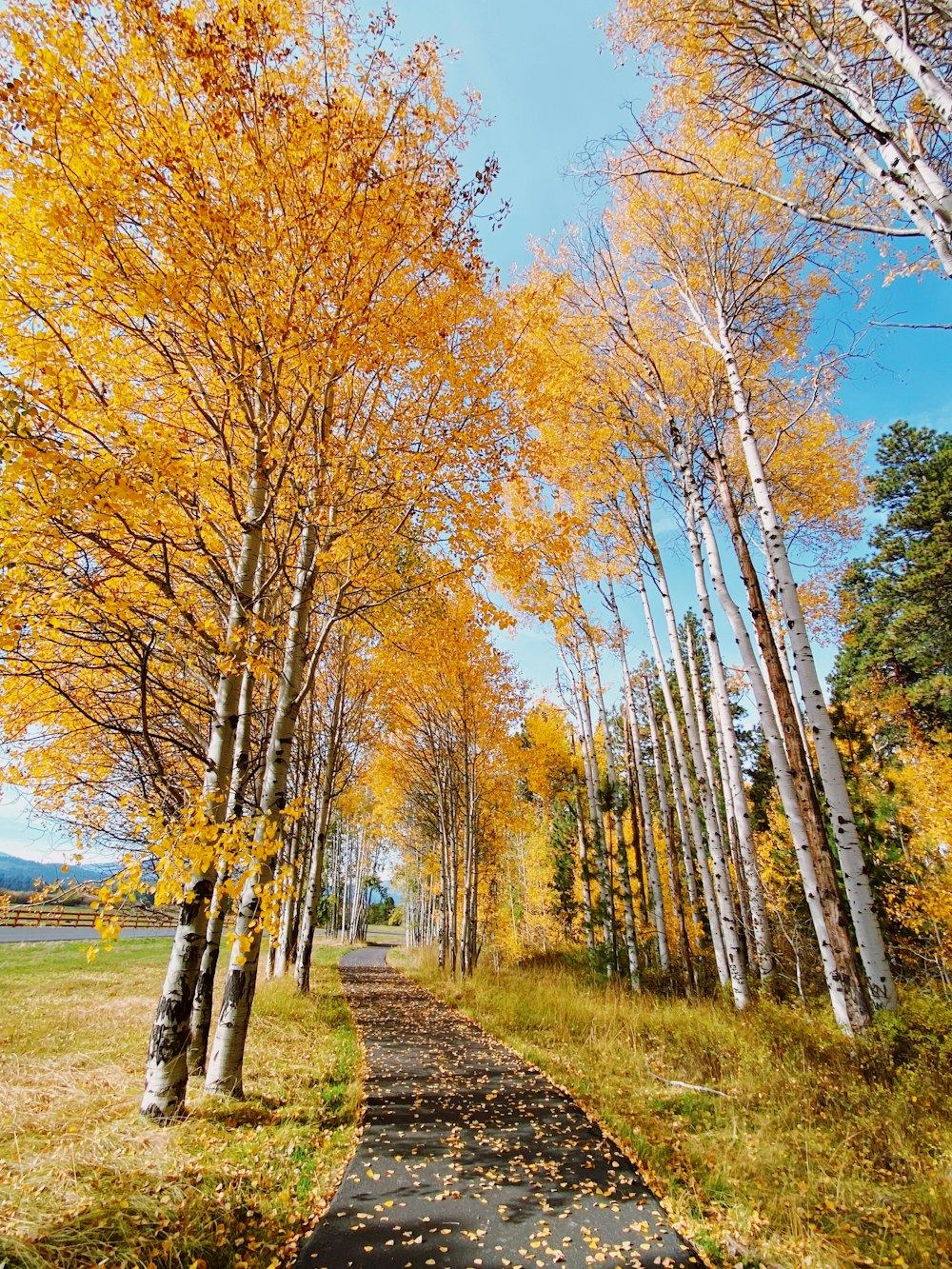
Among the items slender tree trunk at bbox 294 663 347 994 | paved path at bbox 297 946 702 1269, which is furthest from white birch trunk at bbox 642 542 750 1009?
slender tree trunk at bbox 294 663 347 994

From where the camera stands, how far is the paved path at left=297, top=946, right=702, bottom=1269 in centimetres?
293

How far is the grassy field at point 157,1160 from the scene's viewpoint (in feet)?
8.49

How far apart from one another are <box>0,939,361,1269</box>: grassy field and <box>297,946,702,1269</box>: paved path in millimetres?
291

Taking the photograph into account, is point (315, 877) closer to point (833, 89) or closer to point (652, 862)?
point (652, 862)

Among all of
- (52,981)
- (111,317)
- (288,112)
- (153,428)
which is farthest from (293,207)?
(52,981)

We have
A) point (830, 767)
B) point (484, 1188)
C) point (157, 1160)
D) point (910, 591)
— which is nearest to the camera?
point (157, 1160)

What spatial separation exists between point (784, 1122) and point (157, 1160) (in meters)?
4.55

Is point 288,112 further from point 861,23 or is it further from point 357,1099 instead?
point 357,1099

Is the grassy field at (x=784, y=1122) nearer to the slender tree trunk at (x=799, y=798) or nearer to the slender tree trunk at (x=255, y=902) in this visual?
the slender tree trunk at (x=799, y=798)

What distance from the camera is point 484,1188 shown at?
3.61 m

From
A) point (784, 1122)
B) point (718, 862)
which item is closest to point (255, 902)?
point (784, 1122)

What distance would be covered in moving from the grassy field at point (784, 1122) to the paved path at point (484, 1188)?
311 millimetres

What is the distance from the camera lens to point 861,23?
15.8 ft

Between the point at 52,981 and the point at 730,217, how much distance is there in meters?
20.7
